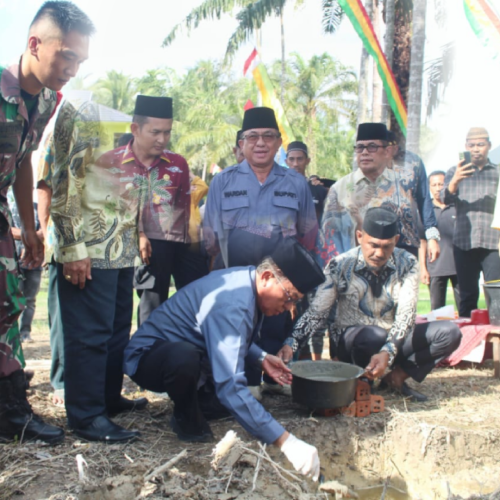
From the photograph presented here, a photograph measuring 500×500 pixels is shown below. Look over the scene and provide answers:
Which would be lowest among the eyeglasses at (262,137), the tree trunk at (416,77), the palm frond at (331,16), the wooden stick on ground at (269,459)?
the wooden stick on ground at (269,459)

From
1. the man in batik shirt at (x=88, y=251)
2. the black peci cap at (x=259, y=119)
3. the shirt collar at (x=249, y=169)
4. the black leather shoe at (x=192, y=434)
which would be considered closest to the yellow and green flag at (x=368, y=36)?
the black peci cap at (x=259, y=119)

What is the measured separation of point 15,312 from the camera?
2.93m

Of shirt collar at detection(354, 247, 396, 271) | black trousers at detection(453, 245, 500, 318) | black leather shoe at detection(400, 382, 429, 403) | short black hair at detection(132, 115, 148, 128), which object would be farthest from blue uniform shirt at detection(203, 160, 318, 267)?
black trousers at detection(453, 245, 500, 318)

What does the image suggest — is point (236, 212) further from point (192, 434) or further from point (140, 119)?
point (192, 434)

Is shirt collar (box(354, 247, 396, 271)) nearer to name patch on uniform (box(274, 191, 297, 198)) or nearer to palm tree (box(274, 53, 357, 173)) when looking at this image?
name patch on uniform (box(274, 191, 297, 198))

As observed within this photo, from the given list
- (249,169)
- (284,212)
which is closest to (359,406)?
(284,212)

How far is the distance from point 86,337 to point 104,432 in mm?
500

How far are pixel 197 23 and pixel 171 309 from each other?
3.15 m

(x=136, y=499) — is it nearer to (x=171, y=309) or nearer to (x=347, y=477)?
(x=171, y=309)

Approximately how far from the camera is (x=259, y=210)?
4.07 metres

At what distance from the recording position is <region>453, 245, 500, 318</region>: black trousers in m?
5.52

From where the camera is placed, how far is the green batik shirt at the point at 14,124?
271 cm

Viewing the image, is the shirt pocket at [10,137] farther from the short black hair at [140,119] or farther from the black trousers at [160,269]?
the black trousers at [160,269]

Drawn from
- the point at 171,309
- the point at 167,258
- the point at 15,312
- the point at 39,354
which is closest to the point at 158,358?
the point at 171,309
